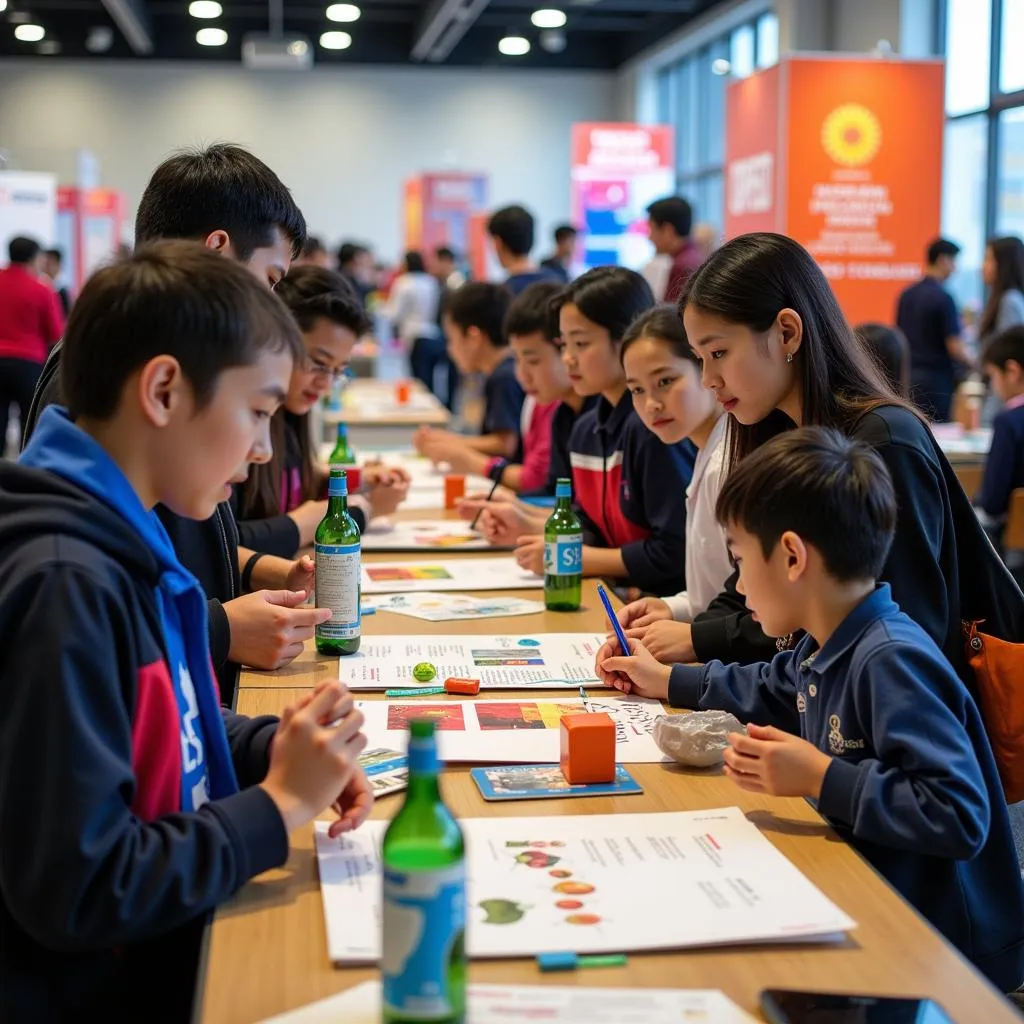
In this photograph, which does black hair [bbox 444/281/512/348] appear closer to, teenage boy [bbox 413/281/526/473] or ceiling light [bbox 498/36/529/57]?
teenage boy [bbox 413/281/526/473]

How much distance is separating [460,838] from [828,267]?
6268 mm

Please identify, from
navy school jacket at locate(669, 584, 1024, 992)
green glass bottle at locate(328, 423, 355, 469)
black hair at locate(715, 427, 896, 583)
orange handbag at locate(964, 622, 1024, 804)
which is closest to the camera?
navy school jacket at locate(669, 584, 1024, 992)

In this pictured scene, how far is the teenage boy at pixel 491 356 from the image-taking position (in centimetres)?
488

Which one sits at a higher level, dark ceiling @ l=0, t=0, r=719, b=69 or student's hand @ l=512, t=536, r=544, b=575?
dark ceiling @ l=0, t=0, r=719, b=69

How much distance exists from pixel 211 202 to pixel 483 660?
0.86m

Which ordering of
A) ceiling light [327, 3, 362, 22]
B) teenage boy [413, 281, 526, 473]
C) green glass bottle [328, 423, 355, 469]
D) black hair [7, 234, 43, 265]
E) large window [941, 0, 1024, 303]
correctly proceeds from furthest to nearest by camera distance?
ceiling light [327, 3, 362, 22], black hair [7, 234, 43, 265], large window [941, 0, 1024, 303], teenage boy [413, 281, 526, 473], green glass bottle [328, 423, 355, 469]

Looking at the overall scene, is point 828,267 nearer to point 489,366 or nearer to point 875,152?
point 875,152

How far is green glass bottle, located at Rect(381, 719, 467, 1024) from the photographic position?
916 mm

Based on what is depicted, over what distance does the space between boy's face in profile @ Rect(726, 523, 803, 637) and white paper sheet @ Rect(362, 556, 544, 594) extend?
1.07 meters

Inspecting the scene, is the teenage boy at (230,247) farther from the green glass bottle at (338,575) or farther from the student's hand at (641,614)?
the student's hand at (641,614)

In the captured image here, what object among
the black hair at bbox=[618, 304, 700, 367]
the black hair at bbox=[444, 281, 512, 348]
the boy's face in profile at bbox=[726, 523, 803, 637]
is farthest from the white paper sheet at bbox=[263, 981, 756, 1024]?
the black hair at bbox=[444, 281, 512, 348]

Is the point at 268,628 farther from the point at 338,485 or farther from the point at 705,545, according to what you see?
Answer: the point at 705,545

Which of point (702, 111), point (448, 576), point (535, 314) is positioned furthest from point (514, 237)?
point (702, 111)

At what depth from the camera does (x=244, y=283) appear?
1.29m
